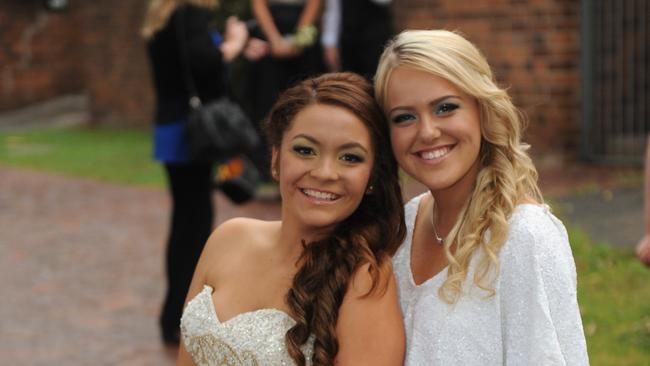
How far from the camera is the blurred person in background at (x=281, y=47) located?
880 cm

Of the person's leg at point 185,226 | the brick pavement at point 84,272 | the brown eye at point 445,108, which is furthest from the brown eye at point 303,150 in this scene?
the brick pavement at point 84,272

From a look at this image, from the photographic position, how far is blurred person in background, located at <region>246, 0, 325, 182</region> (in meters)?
8.80

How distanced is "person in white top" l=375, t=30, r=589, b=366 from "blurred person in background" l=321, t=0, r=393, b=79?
6119 mm

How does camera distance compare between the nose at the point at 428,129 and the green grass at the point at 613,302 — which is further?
the green grass at the point at 613,302

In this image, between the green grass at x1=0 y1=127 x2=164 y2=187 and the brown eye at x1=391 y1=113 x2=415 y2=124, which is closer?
the brown eye at x1=391 y1=113 x2=415 y2=124

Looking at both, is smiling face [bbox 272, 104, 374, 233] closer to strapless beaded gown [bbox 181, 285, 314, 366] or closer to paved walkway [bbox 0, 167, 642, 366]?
strapless beaded gown [bbox 181, 285, 314, 366]

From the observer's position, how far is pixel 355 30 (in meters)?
8.95

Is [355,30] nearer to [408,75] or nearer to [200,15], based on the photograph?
[200,15]

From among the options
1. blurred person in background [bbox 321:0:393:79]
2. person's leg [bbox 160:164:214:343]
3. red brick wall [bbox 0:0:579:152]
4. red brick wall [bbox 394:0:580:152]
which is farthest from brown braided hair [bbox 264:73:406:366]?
red brick wall [bbox 394:0:580:152]

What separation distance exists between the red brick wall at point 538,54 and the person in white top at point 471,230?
704 cm

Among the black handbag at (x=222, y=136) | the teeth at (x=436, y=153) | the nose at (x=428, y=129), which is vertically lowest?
the black handbag at (x=222, y=136)

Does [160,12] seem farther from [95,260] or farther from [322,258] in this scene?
[95,260]

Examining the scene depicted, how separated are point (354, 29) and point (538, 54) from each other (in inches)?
74.5

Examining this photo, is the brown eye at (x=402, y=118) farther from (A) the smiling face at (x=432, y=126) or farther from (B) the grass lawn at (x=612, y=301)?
(B) the grass lawn at (x=612, y=301)
